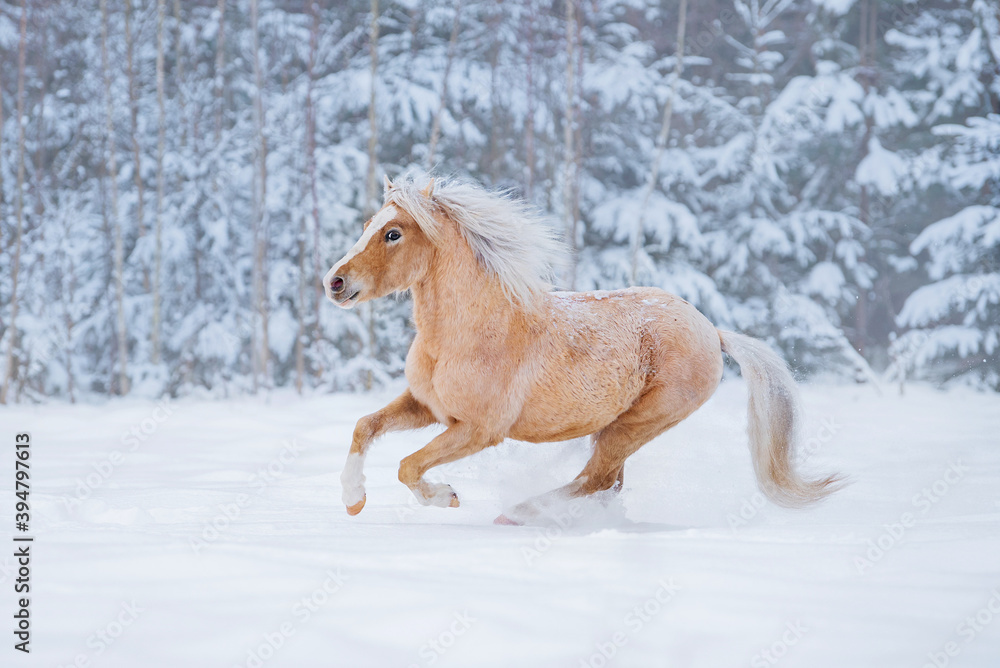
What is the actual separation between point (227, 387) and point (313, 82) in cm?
540

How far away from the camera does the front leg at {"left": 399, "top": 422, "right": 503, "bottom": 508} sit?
3244 millimetres

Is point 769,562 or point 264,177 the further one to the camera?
point 264,177

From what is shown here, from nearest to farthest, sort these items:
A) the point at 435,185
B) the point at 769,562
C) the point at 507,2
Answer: the point at 769,562 < the point at 435,185 < the point at 507,2

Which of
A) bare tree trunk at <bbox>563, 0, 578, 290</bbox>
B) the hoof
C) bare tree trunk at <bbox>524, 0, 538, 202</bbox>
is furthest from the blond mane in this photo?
bare tree trunk at <bbox>524, 0, 538, 202</bbox>

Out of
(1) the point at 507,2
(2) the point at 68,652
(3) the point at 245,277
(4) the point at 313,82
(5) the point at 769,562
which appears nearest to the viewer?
(2) the point at 68,652

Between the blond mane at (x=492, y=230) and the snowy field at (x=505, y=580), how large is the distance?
115cm

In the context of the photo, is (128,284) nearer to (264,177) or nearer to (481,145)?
(264,177)

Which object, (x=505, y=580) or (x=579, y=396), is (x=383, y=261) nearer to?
(x=579, y=396)

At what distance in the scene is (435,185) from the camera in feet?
12.1

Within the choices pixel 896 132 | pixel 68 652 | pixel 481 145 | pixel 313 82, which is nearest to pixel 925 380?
pixel 896 132

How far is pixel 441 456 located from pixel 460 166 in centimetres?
1001

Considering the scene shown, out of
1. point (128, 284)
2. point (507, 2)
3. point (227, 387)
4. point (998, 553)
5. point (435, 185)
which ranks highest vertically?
point (507, 2)

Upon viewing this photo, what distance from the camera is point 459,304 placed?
3439 millimetres

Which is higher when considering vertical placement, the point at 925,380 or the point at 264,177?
the point at 264,177
